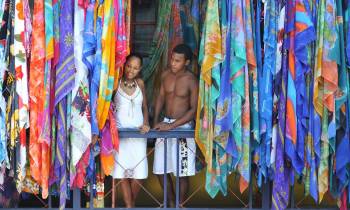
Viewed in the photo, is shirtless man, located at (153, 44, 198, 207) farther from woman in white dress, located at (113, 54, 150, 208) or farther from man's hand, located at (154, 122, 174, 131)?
woman in white dress, located at (113, 54, 150, 208)

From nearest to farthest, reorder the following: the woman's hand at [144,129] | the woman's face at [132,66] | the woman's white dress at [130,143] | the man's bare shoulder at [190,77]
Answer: the woman's hand at [144,129]
the woman's white dress at [130,143]
the woman's face at [132,66]
the man's bare shoulder at [190,77]

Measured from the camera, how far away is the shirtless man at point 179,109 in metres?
4.96

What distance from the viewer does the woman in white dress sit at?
488cm

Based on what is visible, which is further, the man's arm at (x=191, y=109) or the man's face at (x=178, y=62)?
the man's face at (x=178, y=62)

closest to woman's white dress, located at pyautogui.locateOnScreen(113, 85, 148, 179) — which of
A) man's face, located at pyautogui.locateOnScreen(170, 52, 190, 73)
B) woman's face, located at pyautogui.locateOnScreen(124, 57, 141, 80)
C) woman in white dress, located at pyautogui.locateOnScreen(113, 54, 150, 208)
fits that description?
woman in white dress, located at pyautogui.locateOnScreen(113, 54, 150, 208)

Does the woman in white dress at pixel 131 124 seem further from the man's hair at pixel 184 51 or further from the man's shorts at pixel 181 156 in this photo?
the man's hair at pixel 184 51

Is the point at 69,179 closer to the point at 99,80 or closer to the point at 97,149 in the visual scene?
the point at 97,149

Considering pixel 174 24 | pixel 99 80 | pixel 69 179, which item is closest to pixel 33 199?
pixel 69 179

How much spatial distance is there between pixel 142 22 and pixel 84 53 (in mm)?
2088

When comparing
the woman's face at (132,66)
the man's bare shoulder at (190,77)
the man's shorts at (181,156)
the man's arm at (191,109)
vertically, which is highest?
the woman's face at (132,66)

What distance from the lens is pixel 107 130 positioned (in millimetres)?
4641

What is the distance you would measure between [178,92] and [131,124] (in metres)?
0.51

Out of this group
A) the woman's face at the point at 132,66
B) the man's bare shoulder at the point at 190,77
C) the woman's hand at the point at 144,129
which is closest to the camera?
the woman's hand at the point at 144,129

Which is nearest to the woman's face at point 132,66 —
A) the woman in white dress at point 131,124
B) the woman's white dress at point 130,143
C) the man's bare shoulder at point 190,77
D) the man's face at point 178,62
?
→ the woman in white dress at point 131,124
